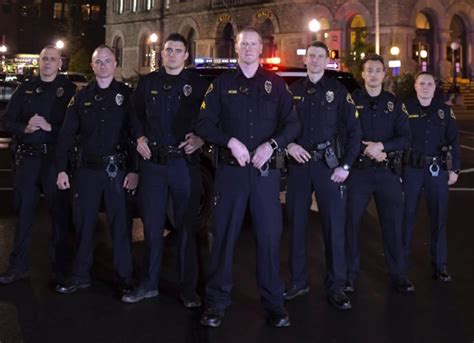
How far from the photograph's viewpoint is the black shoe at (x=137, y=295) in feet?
17.3

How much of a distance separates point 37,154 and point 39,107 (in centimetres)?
47

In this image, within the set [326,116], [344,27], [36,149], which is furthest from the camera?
[344,27]

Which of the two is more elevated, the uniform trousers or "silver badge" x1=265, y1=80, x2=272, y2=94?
"silver badge" x1=265, y1=80, x2=272, y2=94

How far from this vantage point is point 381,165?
5.66 metres

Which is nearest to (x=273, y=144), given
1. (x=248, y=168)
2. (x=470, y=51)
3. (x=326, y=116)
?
(x=248, y=168)

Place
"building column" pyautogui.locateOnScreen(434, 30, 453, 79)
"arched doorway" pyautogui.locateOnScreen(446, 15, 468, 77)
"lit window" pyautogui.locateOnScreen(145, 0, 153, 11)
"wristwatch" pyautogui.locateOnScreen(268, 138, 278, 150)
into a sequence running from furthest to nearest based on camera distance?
"lit window" pyautogui.locateOnScreen(145, 0, 153, 11) → "arched doorway" pyautogui.locateOnScreen(446, 15, 468, 77) → "building column" pyautogui.locateOnScreen(434, 30, 453, 79) → "wristwatch" pyautogui.locateOnScreen(268, 138, 278, 150)

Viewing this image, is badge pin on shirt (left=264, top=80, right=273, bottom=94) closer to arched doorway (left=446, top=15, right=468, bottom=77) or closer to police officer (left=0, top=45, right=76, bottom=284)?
police officer (left=0, top=45, right=76, bottom=284)

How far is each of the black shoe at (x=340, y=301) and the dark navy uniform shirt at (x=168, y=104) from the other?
6.43 ft

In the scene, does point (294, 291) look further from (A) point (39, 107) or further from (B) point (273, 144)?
(A) point (39, 107)

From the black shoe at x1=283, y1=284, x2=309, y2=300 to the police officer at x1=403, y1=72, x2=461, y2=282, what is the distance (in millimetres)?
1278

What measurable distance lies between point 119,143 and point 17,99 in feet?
4.03

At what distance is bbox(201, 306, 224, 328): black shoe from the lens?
4758 millimetres

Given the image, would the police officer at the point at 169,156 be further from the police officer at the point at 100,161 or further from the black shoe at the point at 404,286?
the black shoe at the point at 404,286

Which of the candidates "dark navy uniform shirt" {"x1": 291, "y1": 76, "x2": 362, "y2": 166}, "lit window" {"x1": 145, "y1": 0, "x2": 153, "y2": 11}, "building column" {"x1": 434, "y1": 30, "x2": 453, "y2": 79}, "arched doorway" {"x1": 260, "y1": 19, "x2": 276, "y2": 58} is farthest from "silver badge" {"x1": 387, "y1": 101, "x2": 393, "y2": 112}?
"lit window" {"x1": 145, "y1": 0, "x2": 153, "y2": 11}
